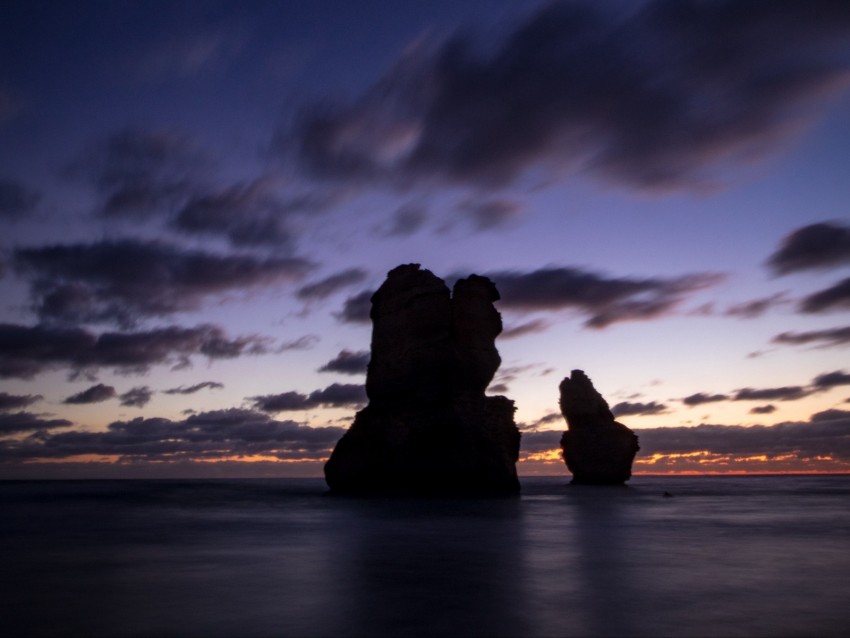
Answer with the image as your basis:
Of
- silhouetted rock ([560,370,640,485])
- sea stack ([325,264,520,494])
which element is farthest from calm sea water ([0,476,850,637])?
silhouetted rock ([560,370,640,485])

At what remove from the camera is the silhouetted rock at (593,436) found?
7056cm

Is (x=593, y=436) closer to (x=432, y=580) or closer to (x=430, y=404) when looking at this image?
(x=430, y=404)

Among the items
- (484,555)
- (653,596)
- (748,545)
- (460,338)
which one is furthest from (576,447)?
(653,596)

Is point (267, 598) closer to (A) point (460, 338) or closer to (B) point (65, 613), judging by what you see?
(B) point (65, 613)

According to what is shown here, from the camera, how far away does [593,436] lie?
71.6m

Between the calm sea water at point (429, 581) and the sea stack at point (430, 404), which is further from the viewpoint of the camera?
the sea stack at point (430, 404)

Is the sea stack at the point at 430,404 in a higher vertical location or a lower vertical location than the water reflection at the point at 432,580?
higher

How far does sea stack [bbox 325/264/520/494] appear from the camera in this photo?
152ft

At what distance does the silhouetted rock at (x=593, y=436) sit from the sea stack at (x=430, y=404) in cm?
2221

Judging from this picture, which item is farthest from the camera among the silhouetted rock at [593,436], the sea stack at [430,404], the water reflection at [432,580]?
the silhouetted rock at [593,436]

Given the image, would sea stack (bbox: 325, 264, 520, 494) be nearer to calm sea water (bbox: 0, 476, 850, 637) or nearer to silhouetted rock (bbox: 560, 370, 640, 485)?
calm sea water (bbox: 0, 476, 850, 637)

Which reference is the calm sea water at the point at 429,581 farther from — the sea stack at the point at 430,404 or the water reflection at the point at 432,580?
the sea stack at the point at 430,404

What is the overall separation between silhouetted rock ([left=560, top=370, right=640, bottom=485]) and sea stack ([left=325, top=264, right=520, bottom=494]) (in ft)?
72.9

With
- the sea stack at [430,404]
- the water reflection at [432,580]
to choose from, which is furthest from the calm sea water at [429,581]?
the sea stack at [430,404]
